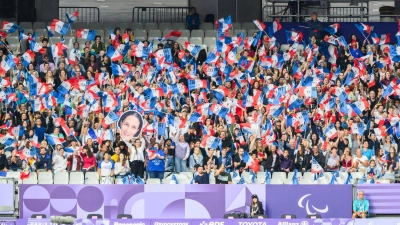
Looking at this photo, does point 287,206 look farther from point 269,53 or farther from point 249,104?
point 269,53

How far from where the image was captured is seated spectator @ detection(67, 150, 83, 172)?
98.8ft

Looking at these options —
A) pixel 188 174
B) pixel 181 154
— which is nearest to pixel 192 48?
pixel 181 154

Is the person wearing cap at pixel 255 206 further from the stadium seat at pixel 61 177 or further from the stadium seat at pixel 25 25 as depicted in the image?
the stadium seat at pixel 25 25

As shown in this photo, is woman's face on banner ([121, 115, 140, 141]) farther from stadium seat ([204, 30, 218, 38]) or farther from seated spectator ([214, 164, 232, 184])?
stadium seat ([204, 30, 218, 38])

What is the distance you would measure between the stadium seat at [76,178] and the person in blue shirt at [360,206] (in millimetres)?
7347

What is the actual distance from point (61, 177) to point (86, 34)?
6.98m

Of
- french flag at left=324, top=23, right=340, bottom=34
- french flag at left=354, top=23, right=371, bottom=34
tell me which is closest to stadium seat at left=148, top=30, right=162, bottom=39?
french flag at left=324, top=23, right=340, bottom=34

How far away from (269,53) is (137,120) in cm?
725

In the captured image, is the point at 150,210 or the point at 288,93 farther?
the point at 288,93

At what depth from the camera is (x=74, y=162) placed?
30.1 m

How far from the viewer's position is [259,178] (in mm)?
29922

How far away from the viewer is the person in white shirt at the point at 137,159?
30047 millimetres

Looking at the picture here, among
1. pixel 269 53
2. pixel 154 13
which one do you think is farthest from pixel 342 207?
pixel 154 13

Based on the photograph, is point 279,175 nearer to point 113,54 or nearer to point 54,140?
point 54,140
